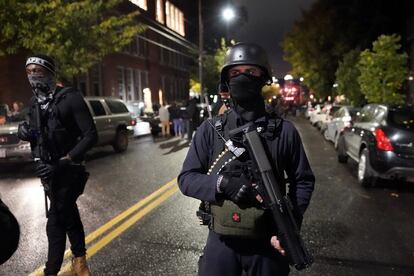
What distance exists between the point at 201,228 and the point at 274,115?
11.2ft

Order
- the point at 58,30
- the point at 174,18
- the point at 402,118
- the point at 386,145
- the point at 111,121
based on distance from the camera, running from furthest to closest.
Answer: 1. the point at 174,18
2. the point at 58,30
3. the point at 111,121
4. the point at 402,118
5. the point at 386,145

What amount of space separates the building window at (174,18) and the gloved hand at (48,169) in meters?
39.3

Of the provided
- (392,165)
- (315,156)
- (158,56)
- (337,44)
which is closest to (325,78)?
(337,44)

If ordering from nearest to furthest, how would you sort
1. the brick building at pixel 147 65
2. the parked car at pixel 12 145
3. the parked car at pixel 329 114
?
the parked car at pixel 12 145 → the parked car at pixel 329 114 → the brick building at pixel 147 65

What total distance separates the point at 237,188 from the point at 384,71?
817 inches

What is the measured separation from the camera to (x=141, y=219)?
605cm

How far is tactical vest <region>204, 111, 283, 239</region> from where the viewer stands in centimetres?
222

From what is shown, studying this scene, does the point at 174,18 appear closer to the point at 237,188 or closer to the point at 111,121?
the point at 111,121

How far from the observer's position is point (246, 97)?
7.72 ft

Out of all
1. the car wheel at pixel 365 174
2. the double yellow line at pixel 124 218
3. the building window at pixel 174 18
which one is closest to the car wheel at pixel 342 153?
the car wheel at pixel 365 174

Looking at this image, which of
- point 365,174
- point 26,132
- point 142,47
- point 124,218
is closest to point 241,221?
point 26,132

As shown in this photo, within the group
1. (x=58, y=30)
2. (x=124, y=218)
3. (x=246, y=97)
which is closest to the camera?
(x=246, y=97)

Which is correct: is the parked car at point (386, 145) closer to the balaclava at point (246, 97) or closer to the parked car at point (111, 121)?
the balaclava at point (246, 97)

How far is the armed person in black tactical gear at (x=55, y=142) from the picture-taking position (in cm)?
372
